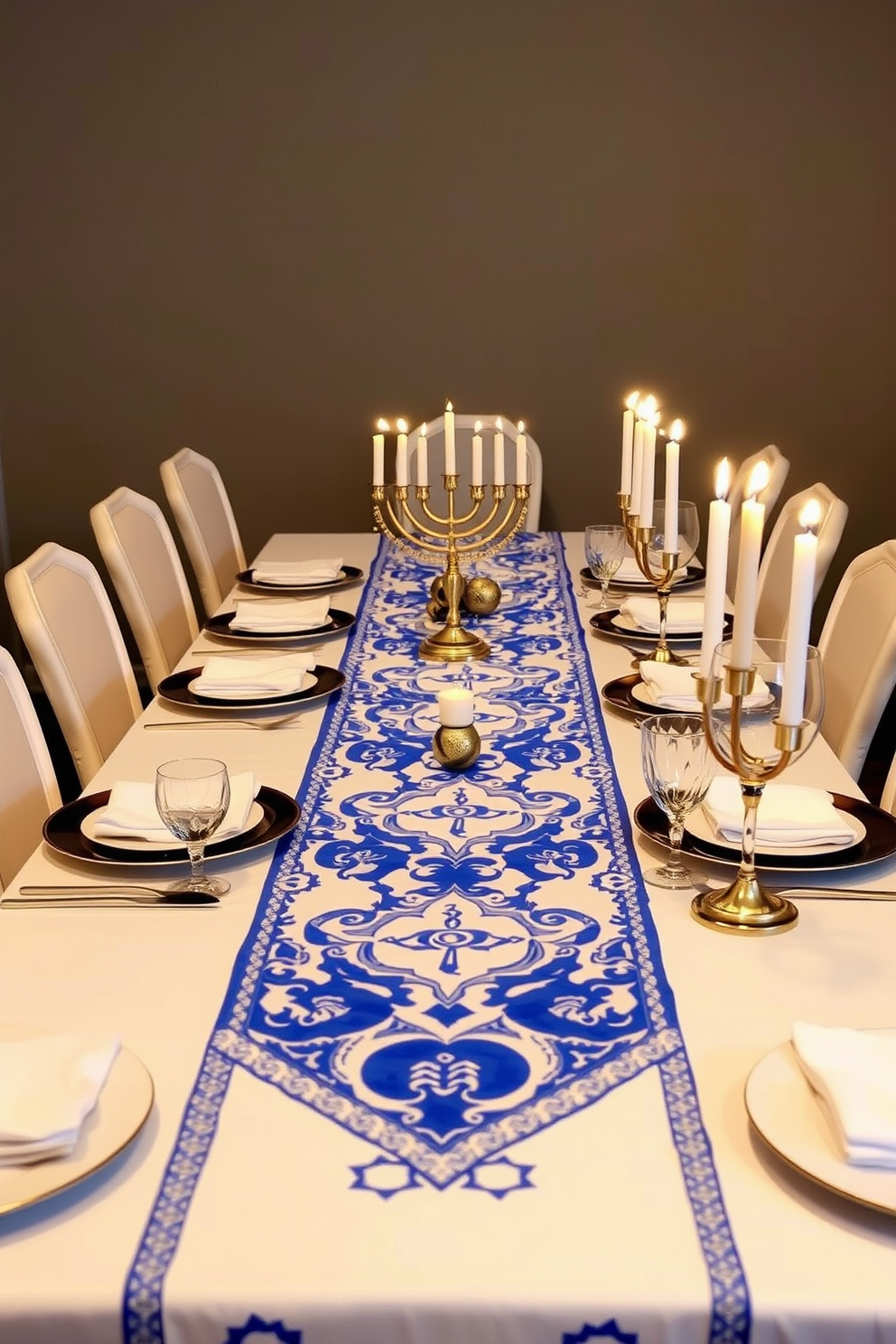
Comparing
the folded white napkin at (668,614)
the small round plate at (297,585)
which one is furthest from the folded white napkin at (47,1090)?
the small round plate at (297,585)

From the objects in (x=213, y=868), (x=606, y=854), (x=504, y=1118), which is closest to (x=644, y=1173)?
(x=504, y=1118)

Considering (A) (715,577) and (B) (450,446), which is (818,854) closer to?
(A) (715,577)

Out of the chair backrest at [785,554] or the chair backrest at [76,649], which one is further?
the chair backrest at [785,554]

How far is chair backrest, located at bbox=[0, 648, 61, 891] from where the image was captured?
6.29ft

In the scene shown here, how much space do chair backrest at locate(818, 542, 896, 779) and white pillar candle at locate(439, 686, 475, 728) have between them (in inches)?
26.0

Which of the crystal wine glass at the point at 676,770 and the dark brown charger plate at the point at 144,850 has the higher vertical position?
the crystal wine glass at the point at 676,770

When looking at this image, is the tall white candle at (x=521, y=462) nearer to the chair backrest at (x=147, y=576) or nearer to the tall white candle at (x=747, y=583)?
the chair backrest at (x=147, y=576)

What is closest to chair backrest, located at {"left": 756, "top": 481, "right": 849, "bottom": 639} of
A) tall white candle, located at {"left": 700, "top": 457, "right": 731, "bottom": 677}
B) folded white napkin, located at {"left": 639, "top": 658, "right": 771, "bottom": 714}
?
folded white napkin, located at {"left": 639, "top": 658, "right": 771, "bottom": 714}

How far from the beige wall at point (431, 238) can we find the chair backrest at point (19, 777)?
108 inches

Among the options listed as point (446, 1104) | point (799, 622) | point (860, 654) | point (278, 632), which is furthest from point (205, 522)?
point (446, 1104)

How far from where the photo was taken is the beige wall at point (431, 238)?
430 centimetres

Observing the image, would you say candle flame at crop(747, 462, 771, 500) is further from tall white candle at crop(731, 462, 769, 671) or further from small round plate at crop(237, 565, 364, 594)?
small round plate at crop(237, 565, 364, 594)

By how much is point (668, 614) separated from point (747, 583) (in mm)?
1331

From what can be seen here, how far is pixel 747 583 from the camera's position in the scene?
52.1 inches
